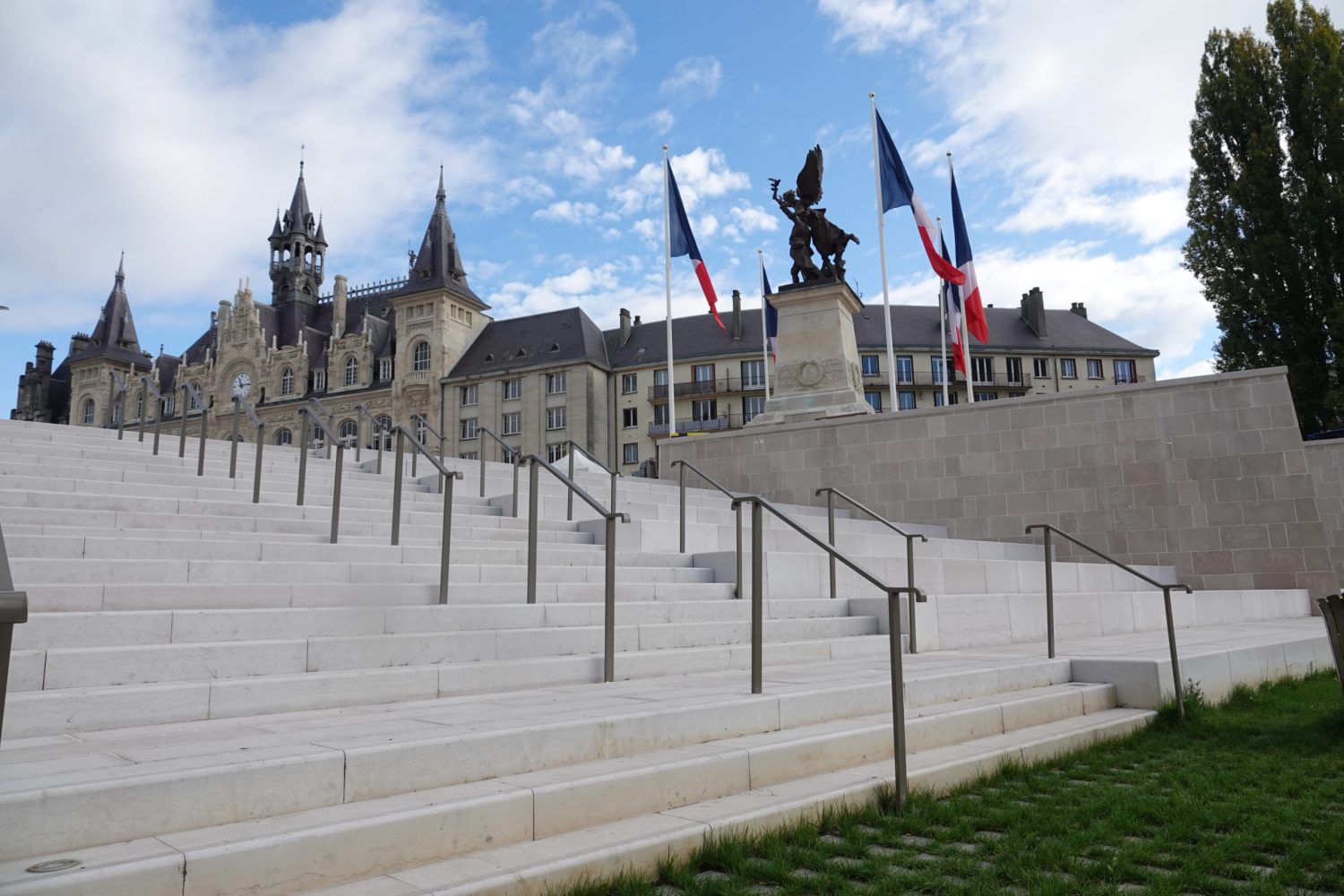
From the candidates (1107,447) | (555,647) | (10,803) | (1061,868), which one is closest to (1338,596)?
(1061,868)

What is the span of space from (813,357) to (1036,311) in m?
50.3

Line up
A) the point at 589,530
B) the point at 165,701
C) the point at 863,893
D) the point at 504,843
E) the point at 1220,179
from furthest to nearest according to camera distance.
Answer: the point at 1220,179
the point at 589,530
the point at 165,701
the point at 504,843
the point at 863,893

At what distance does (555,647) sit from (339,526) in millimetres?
3075

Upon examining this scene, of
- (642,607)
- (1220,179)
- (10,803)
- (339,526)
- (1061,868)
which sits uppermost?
(1220,179)

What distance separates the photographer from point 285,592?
19.0 feet

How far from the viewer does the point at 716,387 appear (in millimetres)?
61469

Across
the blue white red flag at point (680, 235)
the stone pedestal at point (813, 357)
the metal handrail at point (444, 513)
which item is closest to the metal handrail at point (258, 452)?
the metal handrail at point (444, 513)

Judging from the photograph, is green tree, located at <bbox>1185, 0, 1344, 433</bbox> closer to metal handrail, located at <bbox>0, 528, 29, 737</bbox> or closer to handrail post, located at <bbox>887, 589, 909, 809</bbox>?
handrail post, located at <bbox>887, 589, 909, 809</bbox>

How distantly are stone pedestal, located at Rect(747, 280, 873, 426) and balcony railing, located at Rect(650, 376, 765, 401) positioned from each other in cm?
4238

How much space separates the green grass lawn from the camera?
3320 millimetres

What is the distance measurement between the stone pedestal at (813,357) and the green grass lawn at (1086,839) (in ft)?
41.1

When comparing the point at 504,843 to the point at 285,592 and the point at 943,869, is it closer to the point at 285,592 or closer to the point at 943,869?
the point at 943,869

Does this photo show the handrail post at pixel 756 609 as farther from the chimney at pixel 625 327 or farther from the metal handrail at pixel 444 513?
the chimney at pixel 625 327

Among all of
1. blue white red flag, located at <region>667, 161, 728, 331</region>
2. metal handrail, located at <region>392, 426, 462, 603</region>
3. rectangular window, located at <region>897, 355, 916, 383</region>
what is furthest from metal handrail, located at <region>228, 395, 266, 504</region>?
rectangular window, located at <region>897, 355, 916, 383</region>
